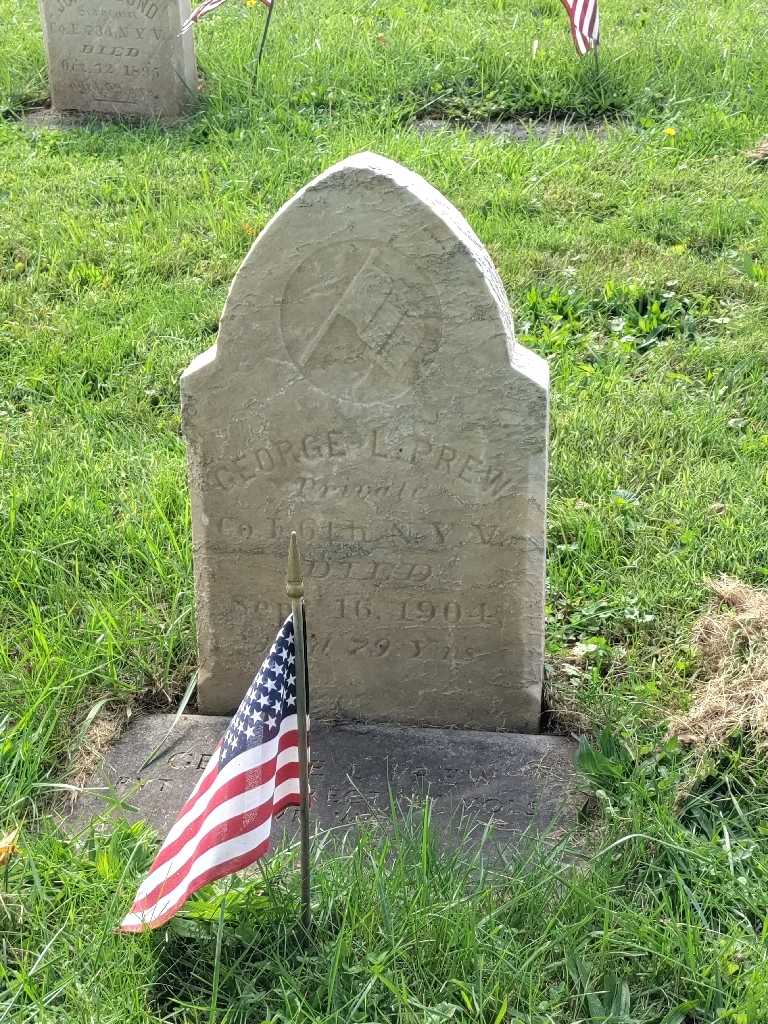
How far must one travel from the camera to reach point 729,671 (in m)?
2.96

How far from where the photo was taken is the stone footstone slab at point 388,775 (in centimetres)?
263

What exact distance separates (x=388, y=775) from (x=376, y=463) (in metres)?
0.67

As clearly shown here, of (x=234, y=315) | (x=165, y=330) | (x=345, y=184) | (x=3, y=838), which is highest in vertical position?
(x=345, y=184)

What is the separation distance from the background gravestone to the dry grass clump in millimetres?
369

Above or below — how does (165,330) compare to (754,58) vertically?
below

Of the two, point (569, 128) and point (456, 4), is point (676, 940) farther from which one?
point (456, 4)

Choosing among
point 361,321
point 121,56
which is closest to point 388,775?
point 361,321

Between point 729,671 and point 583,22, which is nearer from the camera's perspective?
point 729,671

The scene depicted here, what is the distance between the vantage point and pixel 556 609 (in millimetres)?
3334

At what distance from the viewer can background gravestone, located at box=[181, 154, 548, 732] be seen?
253cm

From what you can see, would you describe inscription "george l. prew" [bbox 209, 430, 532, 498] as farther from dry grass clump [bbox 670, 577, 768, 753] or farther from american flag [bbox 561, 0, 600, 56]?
american flag [bbox 561, 0, 600, 56]

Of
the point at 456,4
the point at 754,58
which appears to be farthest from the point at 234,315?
the point at 456,4

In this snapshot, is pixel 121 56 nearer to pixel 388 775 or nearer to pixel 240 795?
pixel 388 775

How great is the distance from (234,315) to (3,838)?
116 centimetres
